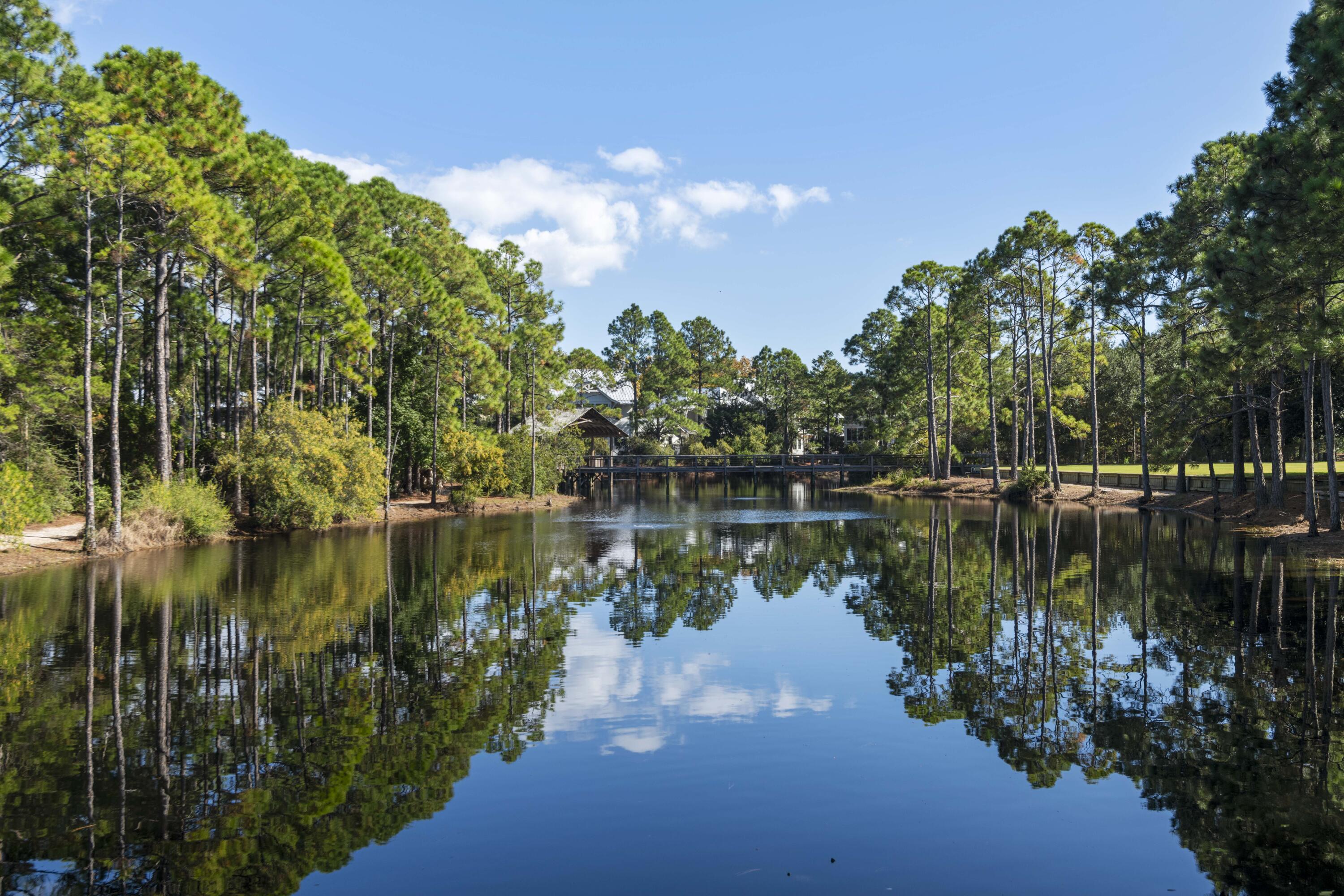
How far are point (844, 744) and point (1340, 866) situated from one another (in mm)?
4060

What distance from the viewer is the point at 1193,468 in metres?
52.1

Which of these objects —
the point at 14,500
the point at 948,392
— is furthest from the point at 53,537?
the point at 948,392

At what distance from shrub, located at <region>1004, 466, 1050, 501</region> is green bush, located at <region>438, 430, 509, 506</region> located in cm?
2702

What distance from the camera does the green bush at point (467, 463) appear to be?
141ft

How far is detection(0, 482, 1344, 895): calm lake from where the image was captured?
20.6ft

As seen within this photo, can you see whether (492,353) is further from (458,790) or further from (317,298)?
(458,790)

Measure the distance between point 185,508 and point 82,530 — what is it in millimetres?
2630

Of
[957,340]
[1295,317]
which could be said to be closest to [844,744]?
[1295,317]

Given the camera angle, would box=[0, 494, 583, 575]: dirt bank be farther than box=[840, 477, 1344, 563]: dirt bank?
No

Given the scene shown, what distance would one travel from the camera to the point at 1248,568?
19234 millimetres

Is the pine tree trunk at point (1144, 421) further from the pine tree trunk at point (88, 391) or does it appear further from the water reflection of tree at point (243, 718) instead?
the pine tree trunk at point (88, 391)

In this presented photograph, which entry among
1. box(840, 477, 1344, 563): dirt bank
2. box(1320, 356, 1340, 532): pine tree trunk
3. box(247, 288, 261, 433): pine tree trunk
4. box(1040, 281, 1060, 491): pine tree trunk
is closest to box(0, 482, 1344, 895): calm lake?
box(1320, 356, 1340, 532): pine tree trunk

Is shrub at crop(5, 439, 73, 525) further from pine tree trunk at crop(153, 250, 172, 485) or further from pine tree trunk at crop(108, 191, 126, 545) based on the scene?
pine tree trunk at crop(153, 250, 172, 485)

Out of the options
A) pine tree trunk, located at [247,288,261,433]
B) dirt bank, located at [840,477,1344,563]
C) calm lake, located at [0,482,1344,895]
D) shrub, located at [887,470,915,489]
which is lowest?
calm lake, located at [0,482,1344,895]
